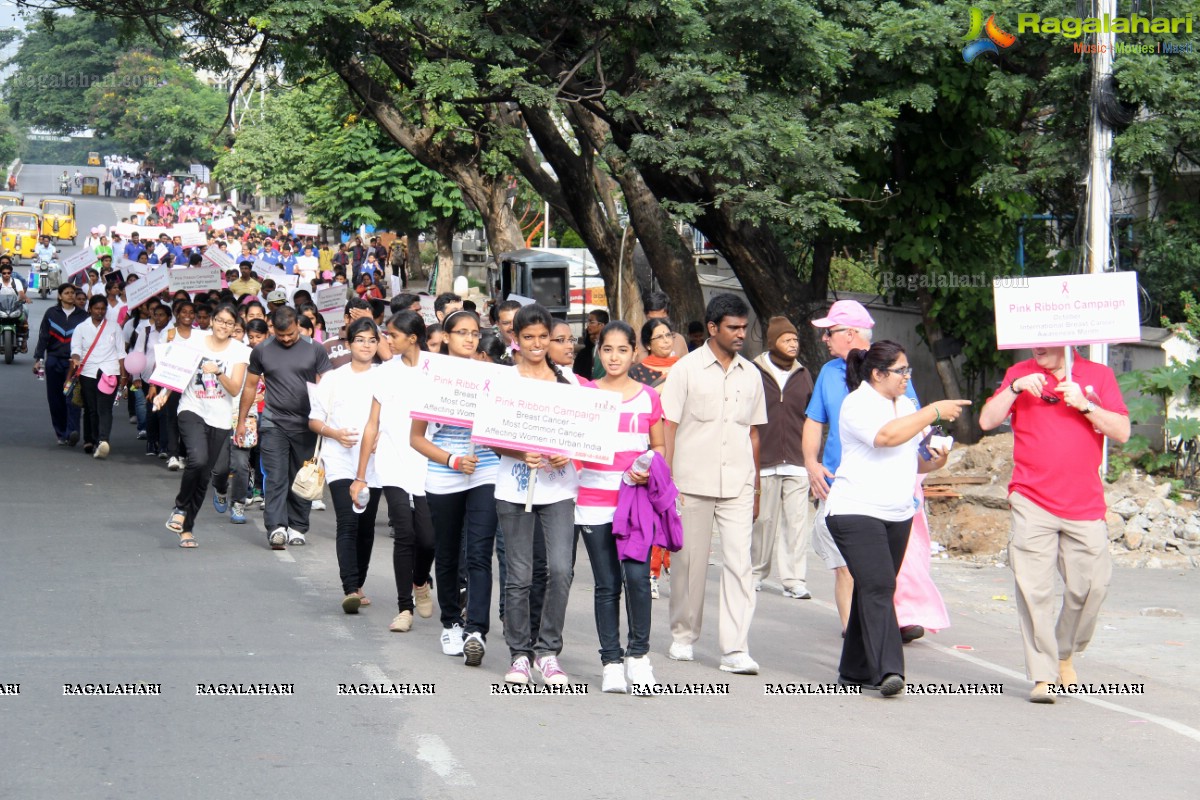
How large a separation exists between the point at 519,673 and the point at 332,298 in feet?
40.5

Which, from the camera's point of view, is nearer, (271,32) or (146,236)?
(271,32)

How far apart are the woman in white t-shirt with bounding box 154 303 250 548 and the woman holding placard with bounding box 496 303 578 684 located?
466 cm

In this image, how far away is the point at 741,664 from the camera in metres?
7.75

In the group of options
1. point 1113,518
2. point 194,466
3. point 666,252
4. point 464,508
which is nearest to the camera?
point 464,508

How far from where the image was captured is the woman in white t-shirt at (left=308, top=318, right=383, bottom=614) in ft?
29.3

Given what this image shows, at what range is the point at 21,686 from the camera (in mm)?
7062

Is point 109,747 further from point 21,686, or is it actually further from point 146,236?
point 146,236

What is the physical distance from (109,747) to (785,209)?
30.8ft

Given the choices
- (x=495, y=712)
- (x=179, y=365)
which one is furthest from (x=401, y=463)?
(x=179, y=365)

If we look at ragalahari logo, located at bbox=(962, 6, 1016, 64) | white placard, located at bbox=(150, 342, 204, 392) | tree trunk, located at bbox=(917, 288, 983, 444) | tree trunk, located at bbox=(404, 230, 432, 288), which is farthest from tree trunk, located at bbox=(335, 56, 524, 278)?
tree trunk, located at bbox=(404, 230, 432, 288)

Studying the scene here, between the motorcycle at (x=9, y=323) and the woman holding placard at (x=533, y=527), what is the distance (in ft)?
70.8

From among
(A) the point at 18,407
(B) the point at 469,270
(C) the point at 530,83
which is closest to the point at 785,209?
(C) the point at 530,83

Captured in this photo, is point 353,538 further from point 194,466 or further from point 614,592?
point 194,466

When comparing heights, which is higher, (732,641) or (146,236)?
(146,236)
